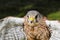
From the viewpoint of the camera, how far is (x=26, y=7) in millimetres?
4539

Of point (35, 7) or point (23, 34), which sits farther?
point (35, 7)

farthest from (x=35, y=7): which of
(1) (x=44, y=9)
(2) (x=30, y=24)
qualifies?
(2) (x=30, y=24)

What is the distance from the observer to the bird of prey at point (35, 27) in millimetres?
1780

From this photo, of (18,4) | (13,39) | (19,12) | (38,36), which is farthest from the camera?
(18,4)

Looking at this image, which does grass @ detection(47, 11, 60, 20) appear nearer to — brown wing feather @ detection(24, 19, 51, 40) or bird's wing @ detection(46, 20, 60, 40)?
bird's wing @ detection(46, 20, 60, 40)

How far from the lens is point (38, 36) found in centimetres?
187

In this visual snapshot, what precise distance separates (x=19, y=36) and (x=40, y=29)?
220mm

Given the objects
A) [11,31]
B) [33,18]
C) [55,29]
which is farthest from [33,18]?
[55,29]

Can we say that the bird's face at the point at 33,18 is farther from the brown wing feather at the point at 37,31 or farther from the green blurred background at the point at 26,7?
the green blurred background at the point at 26,7

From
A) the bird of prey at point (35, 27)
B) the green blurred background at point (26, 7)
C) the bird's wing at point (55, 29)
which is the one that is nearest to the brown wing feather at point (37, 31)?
the bird of prey at point (35, 27)

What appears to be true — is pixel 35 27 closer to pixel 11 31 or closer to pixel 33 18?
pixel 33 18

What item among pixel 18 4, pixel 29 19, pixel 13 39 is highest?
pixel 18 4

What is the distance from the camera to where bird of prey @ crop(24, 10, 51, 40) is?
1780 mm

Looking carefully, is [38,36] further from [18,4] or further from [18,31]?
[18,4]
